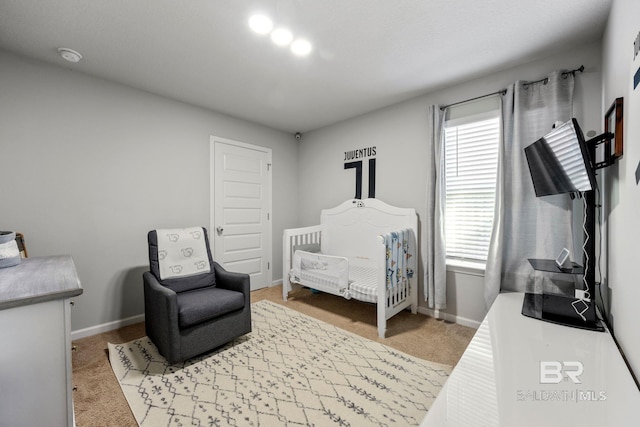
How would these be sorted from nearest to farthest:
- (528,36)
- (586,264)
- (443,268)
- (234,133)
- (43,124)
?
(586,264) → (528,36) → (43,124) → (443,268) → (234,133)

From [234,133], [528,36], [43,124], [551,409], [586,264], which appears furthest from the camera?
[234,133]

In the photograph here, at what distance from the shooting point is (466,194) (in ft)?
8.75

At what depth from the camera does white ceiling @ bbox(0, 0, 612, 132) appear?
5.42 ft

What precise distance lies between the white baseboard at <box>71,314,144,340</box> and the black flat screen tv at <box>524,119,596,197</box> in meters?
3.78

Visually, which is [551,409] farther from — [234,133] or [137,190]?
[234,133]

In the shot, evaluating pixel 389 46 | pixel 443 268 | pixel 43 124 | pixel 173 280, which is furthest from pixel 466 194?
pixel 43 124

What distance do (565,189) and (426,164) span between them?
136 centimetres

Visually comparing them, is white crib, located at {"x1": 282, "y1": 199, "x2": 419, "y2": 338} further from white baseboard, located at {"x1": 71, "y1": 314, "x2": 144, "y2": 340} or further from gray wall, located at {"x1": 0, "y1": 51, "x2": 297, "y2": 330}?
white baseboard, located at {"x1": 71, "y1": 314, "x2": 144, "y2": 340}

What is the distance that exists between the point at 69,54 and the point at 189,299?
217cm

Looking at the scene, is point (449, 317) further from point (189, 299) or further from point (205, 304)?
point (189, 299)

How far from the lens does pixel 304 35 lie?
1.92 metres

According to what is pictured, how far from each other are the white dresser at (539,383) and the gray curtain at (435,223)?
4.35ft

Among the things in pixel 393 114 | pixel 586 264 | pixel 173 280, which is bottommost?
pixel 173 280

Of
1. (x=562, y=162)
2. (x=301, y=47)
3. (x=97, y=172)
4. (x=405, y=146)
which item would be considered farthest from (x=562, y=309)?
(x=97, y=172)
